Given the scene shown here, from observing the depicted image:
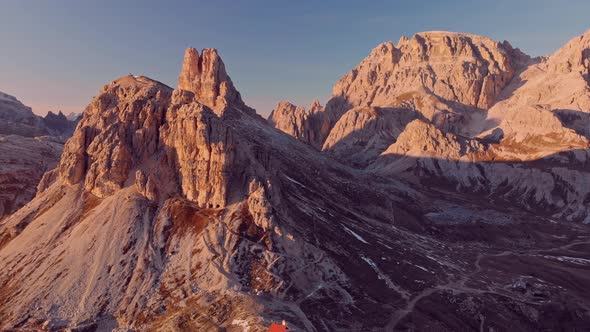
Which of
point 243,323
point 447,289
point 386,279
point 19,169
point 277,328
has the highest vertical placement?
point 19,169

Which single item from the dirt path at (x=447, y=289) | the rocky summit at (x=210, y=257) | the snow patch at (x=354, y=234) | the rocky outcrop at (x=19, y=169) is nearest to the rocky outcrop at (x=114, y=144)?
the rocky summit at (x=210, y=257)

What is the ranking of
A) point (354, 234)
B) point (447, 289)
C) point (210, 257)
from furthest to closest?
point (354, 234), point (447, 289), point (210, 257)

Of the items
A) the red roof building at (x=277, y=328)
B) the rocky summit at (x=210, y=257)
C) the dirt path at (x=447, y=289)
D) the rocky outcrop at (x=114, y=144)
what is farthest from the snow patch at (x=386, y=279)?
the rocky outcrop at (x=114, y=144)

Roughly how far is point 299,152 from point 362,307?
10637 cm

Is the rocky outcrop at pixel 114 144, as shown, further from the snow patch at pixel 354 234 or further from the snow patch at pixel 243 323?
the snow patch at pixel 354 234

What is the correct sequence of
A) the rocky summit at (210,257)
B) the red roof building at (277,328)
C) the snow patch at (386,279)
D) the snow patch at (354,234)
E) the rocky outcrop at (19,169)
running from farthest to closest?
the rocky outcrop at (19,169) < the snow patch at (354,234) < the snow patch at (386,279) < the rocky summit at (210,257) < the red roof building at (277,328)

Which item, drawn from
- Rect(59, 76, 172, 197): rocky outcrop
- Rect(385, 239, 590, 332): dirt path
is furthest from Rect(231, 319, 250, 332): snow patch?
Rect(59, 76, 172, 197): rocky outcrop

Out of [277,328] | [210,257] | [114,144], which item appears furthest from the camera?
[114,144]

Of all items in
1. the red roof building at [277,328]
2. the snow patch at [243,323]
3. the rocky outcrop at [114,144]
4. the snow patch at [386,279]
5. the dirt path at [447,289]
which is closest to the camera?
the red roof building at [277,328]

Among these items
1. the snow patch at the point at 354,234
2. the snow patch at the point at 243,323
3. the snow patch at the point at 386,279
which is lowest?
the snow patch at the point at 243,323

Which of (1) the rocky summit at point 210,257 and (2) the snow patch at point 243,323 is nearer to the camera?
(2) the snow patch at point 243,323

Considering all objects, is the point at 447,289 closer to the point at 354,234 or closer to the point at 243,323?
the point at 354,234

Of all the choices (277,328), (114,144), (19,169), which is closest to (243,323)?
(277,328)

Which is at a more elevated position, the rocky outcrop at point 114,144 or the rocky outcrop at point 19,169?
the rocky outcrop at point 114,144
